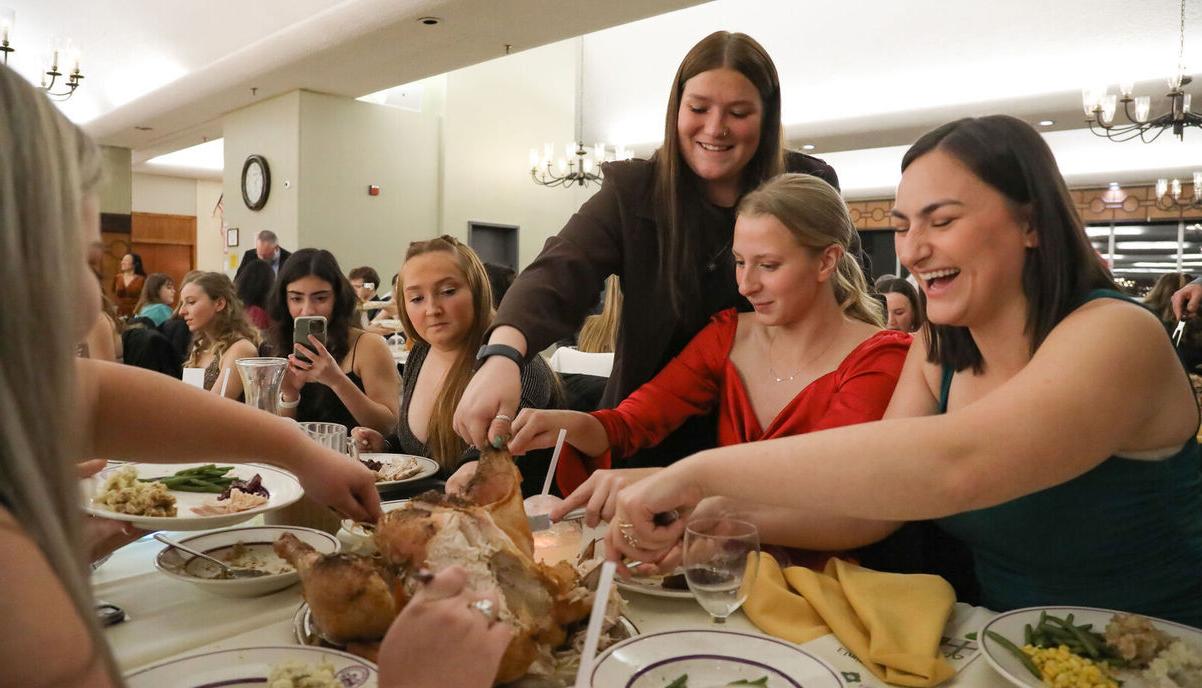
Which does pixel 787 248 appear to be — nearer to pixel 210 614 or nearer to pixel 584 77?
pixel 210 614

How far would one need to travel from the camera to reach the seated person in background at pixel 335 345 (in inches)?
128

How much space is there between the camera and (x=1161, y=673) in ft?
3.17

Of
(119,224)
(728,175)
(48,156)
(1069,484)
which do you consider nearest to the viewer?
(48,156)

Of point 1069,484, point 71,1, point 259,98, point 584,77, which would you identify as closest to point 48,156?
point 1069,484

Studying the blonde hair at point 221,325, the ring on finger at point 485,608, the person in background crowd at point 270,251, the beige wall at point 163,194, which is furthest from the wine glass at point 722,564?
the beige wall at point 163,194

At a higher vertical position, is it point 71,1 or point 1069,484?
point 71,1

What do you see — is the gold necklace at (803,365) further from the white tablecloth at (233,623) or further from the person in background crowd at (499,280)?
the person in background crowd at (499,280)

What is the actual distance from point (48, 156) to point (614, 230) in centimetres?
166

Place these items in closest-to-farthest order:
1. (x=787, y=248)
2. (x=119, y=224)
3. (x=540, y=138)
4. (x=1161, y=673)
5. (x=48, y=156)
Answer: (x=48, y=156) → (x=1161, y=673) → (x=787, y=248) → (x=540, y=138) → (x=119, y=224)

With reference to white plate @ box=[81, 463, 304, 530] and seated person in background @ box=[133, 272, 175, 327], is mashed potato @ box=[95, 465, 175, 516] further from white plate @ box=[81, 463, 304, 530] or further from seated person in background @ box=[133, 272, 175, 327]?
seated person in background @ box=[133, 272, 175, 327]

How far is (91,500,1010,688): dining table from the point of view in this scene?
104 cm

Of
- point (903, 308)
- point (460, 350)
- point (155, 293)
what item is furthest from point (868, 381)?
point (155, 293)

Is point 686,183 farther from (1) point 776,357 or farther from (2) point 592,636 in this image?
(2) point 592,636

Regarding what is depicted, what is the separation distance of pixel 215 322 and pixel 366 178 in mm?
5271
